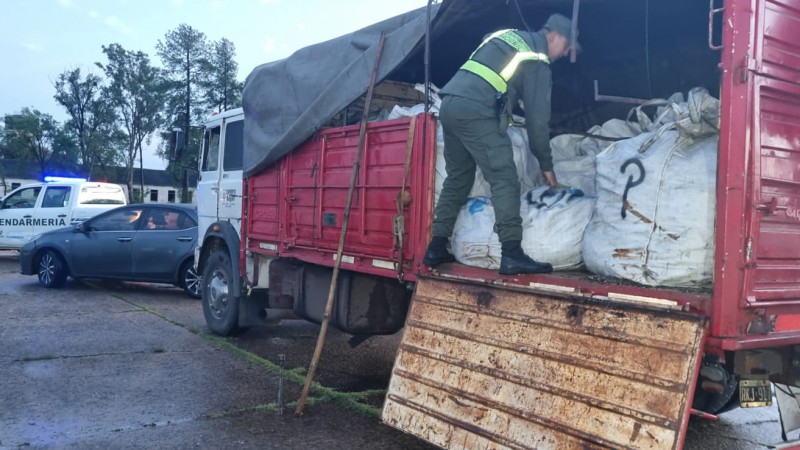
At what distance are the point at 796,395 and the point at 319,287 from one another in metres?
3.64

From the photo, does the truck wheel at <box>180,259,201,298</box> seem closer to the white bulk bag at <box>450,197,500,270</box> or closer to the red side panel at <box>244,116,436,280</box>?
the red side panel at <box>244,116,436,280</box>

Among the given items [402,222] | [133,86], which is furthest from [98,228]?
[133,86]

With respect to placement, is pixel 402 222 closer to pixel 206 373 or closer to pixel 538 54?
pixel 538 54

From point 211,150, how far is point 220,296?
1775mm

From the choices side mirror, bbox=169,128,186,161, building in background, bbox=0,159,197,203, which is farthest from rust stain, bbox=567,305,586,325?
building in background, bbox=0,159,197,203

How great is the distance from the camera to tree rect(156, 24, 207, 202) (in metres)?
47.3

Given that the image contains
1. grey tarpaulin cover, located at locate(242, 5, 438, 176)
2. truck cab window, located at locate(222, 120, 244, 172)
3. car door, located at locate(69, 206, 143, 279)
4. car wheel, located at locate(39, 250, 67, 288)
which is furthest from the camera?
car wheel, located at locate(39, 250, 67, 288)

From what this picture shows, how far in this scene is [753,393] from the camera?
338 cm

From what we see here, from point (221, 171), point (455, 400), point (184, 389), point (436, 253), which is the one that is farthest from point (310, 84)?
point (455, 400)

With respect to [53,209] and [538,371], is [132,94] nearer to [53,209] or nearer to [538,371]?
[53,209]

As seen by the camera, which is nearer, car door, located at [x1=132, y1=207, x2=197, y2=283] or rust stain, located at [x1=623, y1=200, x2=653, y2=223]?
rust stain, located at [x1=623, y1=200, x2=653, y2=223]

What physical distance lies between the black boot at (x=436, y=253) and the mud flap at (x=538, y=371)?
13 cm

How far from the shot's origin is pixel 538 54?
425 centimetres

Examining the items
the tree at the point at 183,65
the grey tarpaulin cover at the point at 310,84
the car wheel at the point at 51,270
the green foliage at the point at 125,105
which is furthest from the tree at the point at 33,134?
the grey tarpaulin cover at the point at 310,84
